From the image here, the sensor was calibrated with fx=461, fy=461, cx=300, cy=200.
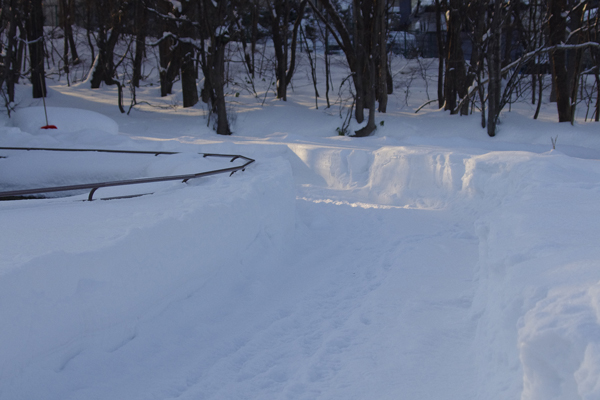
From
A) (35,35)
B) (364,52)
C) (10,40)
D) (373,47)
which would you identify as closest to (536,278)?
(373,47)

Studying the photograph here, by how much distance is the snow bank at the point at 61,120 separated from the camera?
11648mm

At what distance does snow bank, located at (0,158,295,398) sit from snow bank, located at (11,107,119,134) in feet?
24.3

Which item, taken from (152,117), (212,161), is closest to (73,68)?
(152,117)

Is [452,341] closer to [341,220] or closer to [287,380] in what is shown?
[287,380]

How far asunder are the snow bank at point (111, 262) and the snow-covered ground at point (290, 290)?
13 mm

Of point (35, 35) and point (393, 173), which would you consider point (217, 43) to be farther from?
point (393, 173)

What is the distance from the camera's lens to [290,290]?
5180 mm

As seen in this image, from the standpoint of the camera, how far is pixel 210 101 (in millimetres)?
16969

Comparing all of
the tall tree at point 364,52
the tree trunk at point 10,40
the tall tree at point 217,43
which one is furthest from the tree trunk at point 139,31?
the tall tree at point 364,52

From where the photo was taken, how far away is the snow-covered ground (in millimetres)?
2762

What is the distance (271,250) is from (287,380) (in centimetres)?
248

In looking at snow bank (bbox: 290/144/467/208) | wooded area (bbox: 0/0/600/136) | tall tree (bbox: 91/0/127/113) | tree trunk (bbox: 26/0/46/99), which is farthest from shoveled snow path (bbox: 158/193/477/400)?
tree trunk (bbox: 26/0/46/99)

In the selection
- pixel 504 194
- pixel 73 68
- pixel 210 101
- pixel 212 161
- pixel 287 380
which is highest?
pixel 73 68

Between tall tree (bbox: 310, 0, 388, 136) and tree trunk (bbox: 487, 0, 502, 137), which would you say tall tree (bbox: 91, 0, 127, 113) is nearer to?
tall tree (bbox: 310, 0, 388, 136)
